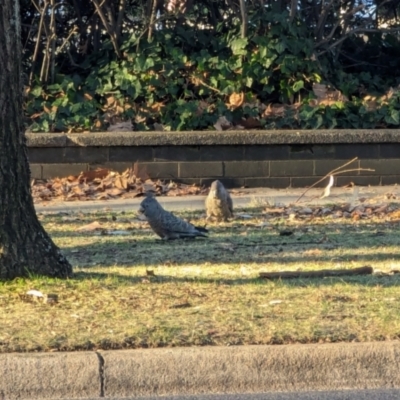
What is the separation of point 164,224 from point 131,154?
4.35m

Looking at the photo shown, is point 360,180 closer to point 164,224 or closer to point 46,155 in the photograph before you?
point 46,155

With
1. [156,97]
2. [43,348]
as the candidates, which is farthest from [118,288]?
[156,97]

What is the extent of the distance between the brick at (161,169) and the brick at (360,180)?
6.88 ft

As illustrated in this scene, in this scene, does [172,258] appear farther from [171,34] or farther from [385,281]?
[171,34]

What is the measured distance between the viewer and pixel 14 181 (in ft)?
19.6

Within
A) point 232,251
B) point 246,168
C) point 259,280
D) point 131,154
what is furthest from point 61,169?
point 259,280

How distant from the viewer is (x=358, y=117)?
12.9m

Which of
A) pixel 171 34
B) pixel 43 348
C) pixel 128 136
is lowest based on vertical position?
pixel 43 348

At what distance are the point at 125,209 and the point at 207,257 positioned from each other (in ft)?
10.5

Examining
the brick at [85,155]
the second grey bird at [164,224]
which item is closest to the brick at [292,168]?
the brick at [85,155]

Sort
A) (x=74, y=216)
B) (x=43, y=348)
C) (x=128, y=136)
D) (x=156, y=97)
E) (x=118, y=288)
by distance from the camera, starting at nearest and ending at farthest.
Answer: (x=43, y=348) < (x=118, y=288) < (x=74, y=216) < (x=128, y=136) < (x=156, y=97)

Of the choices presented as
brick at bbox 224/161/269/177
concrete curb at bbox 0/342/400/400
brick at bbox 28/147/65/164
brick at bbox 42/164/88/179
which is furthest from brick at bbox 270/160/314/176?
concrete curb at bbox 0/342/400/400

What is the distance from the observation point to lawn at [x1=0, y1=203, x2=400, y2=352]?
5.09 metres

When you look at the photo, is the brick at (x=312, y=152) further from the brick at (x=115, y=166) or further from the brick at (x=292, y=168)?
the brick at (x=115, y=166)
